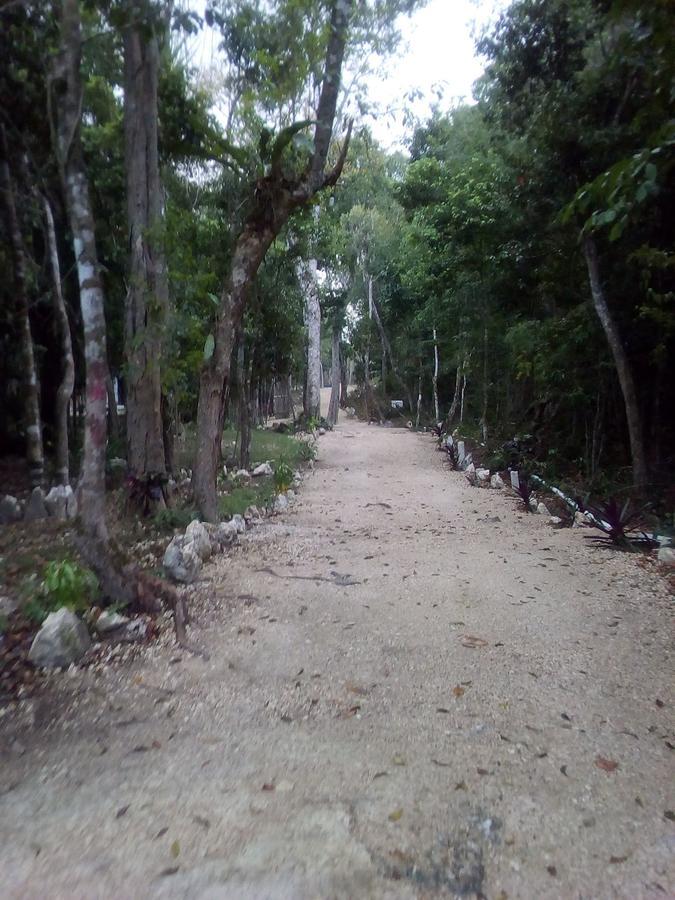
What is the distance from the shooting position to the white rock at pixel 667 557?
6301 mm

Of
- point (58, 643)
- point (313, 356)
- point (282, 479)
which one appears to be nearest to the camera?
point (58, 643)

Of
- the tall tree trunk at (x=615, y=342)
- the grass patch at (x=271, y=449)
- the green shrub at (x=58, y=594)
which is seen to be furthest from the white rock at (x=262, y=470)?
the green shrub at (x=58, y=594)

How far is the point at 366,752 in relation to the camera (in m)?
3.18

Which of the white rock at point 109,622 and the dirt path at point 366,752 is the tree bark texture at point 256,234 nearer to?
the dirt path at point 366,752

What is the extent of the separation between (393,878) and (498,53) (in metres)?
10.9

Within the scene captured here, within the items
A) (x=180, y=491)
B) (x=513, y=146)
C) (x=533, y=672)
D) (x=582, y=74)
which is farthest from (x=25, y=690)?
(x=513, y=146)

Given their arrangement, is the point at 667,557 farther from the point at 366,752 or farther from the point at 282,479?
the point at 282,479

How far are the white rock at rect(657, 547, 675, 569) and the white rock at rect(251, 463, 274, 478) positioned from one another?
7.21 metres

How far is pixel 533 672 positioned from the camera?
406cm

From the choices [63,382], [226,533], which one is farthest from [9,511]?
[226,533]

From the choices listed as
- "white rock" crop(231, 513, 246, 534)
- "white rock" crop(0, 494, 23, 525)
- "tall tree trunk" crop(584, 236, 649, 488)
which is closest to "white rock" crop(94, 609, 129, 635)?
"white rock" crop(231, 513, 246, 534)

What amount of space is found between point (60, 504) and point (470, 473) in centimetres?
795

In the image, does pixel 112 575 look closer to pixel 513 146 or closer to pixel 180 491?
pixel 180 491

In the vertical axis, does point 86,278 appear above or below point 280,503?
above
